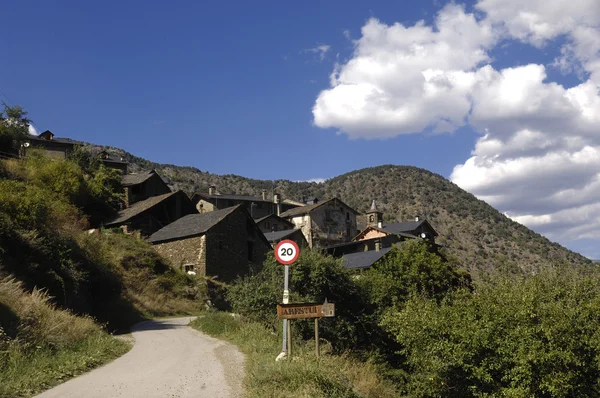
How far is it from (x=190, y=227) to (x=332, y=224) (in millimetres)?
39655

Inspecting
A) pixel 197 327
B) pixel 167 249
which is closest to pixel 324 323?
pixel 197 327

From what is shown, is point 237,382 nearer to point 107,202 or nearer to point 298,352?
point 298,352

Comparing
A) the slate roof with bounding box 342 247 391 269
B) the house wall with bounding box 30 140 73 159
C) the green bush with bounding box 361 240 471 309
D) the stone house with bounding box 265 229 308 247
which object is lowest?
the green bush with bounding box 361 240 471 309

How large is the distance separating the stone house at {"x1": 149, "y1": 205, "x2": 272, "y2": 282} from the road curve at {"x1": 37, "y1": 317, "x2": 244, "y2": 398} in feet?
59.4

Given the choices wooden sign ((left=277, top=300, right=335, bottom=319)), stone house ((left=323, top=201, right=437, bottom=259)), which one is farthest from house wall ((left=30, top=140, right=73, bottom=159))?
wooden sign ((left=277, top=300, right=335, bottom=319))

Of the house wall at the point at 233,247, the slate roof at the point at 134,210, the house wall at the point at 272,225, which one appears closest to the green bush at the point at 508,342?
the house wall at the point at 233,247

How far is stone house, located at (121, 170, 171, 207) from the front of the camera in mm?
48094

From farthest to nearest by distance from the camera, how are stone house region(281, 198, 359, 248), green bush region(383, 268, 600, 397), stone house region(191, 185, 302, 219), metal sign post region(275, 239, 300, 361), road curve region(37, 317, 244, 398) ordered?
1. stone house region(281, 198, 359, 248)
2. stone house region(191, 185, 302, 219)
3. green bush region(383, 268, 600, 397)
4. metal sign post region(275, 239, 300, 361)
5. road curve region(37, 317, 244, 398)

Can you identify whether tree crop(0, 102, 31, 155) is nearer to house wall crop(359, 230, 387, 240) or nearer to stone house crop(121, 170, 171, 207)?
stone house crop(121, 170, 171, 207)

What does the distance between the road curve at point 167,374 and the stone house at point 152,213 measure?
2546 cm

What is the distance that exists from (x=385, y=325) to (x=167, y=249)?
2069 cm

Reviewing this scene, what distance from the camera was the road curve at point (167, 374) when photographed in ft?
31.8

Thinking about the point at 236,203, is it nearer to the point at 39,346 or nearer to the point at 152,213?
the point at 152,213

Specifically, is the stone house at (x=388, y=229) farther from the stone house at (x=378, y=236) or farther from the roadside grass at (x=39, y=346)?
the roadside grass at (x=39, y=346)
